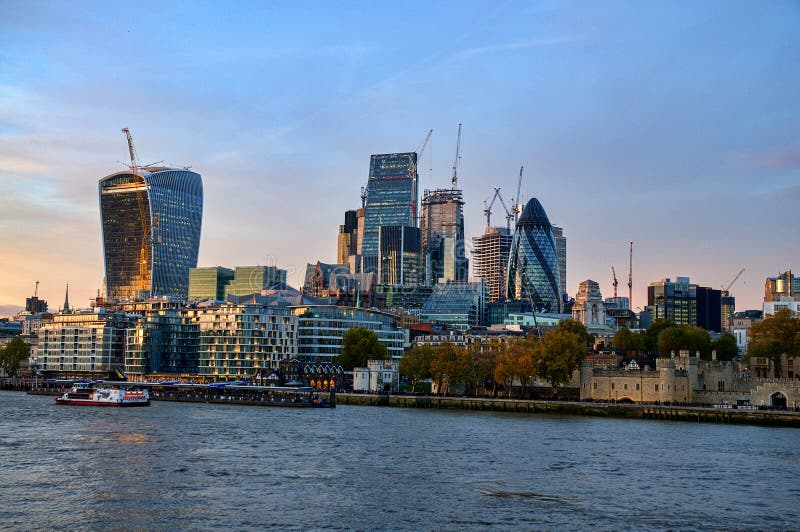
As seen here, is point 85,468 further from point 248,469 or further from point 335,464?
point 335,464

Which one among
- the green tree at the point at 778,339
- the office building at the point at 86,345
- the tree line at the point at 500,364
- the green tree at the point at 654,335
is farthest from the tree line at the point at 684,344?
the office building at the point at 86,345

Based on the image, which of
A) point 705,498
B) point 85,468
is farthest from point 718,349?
point 85,468

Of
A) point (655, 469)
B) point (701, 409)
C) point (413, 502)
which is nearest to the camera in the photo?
point (413, 502)

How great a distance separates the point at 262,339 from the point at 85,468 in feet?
346

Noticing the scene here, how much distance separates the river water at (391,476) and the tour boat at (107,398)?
88.8 feet

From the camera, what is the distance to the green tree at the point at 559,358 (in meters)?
122

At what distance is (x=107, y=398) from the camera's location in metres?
122

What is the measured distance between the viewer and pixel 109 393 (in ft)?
401

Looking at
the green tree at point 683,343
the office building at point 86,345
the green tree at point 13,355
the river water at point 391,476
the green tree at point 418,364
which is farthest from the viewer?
the green tree at point 13,355

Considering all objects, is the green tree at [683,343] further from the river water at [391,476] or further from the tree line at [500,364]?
the river water at [391,476]

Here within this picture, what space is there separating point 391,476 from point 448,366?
242 feet

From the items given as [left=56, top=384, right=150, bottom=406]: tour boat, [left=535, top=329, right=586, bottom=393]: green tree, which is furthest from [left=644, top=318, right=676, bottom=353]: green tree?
[left=56, top=384, right=150, bottom=406]: tour boat

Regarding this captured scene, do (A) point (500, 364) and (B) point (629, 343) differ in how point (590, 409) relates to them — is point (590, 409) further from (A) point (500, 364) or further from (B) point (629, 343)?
(B) point (629, 343)

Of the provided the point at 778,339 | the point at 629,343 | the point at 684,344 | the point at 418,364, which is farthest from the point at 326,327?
the point at 778,339
